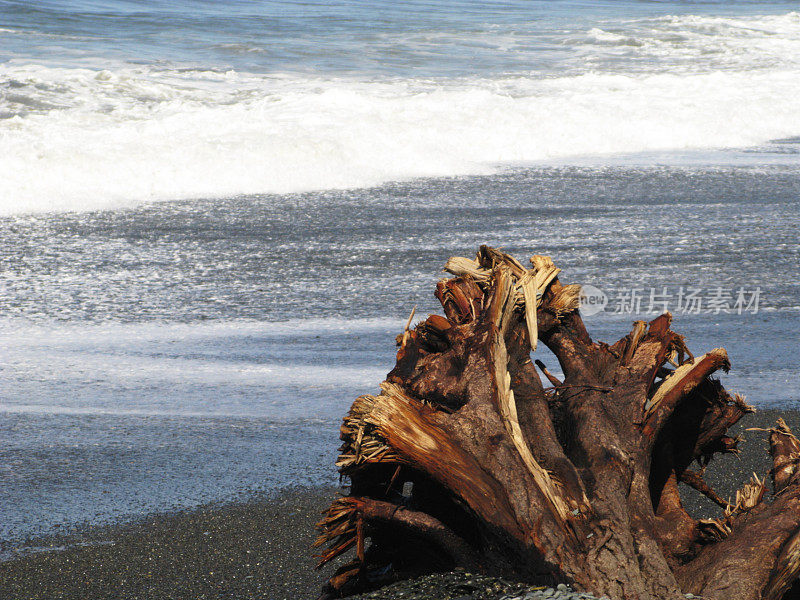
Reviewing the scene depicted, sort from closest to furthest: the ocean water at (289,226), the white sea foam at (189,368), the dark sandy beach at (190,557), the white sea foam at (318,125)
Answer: the dark sandy beach at (190,557)
the ocean water at (289,226)
the white sea foam at (189,368)
the white sea foam at (318,125)

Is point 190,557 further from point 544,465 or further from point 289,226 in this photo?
point 289,226

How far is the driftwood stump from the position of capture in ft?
6.59

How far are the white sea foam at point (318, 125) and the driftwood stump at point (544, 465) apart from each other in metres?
6.97

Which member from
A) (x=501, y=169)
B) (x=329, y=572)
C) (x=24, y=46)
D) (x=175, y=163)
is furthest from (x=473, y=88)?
(x=329, y=572)

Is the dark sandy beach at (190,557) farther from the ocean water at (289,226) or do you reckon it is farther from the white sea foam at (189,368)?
the white sea foam at (189,368)

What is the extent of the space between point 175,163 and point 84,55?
940 cm

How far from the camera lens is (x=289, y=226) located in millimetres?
7797

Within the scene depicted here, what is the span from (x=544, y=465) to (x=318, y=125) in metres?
10.3

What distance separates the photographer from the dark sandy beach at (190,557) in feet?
8.82

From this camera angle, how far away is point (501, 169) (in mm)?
10727

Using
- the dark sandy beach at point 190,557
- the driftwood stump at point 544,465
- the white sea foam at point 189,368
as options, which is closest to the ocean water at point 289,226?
the white sea foam at point 189,368
